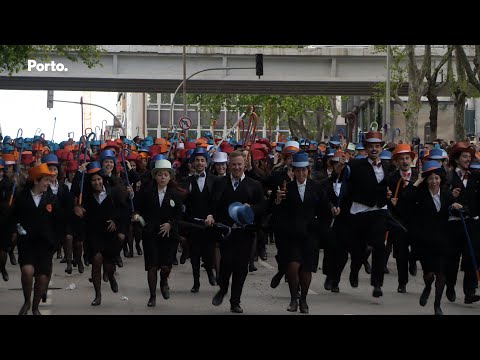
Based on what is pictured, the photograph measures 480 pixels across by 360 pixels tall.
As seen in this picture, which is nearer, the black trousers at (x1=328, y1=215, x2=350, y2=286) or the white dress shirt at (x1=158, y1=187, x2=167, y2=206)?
the white dress shirt at (x1=158, y1=187, x2=167, y2=206)

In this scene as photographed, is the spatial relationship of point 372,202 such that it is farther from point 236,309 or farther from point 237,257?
point 236,309

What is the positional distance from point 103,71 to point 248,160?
33.5 m

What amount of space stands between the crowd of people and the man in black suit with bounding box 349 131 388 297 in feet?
0.05

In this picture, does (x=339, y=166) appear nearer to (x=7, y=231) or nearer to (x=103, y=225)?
(x=103, y=225)

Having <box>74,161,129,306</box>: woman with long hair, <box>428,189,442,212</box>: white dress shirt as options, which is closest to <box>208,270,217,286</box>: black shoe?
<box>74,161,129,306</box>: woman with long hair

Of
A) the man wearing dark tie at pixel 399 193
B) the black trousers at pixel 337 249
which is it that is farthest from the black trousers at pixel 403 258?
the black trousers at pixel 337 249

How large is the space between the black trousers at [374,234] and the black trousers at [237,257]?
6.27ft

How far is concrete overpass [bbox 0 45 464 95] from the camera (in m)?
50.6

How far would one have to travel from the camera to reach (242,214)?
13336 mm

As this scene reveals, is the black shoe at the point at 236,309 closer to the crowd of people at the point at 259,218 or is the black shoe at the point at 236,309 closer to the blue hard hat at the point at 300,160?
the crowd of people at the point at 259,218

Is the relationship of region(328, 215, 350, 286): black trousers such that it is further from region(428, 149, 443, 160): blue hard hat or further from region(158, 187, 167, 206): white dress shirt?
region(158, 187, 167, 206): white dress shirt

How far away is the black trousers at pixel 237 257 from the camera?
45.0 ft

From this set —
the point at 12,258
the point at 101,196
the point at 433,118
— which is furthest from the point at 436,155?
the point at 433,118

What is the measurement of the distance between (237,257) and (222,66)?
39.2 metres
